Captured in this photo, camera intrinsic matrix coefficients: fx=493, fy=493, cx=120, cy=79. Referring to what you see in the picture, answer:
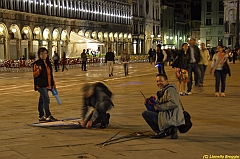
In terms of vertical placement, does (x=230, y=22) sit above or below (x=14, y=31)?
above

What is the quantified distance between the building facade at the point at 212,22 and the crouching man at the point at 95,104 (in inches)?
3613

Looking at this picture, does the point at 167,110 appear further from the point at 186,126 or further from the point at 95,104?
the point at 95,104

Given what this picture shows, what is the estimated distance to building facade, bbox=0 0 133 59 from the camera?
4800 cm

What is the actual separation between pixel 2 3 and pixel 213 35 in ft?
199

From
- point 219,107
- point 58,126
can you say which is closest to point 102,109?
point 58,126

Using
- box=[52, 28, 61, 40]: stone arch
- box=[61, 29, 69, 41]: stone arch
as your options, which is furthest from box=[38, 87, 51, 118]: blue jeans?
box=[61, 29, 69, 41]: stone arch

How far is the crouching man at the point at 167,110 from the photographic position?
790 cm

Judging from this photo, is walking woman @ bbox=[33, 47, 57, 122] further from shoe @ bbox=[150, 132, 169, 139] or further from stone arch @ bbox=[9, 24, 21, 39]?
stone arch @ bbox=[9, 24, 21, 39]

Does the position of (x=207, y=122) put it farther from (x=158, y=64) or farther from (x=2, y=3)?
(x=2, y=3)

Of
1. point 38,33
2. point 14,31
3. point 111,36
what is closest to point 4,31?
point 14,31

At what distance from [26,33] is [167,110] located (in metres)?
44.2

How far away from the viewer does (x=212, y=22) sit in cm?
9956

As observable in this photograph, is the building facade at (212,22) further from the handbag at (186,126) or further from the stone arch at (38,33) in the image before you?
the handbag at (186,126)

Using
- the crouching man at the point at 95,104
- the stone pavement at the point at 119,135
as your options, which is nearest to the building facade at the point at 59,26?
the stone pavement at the point at 119,135
